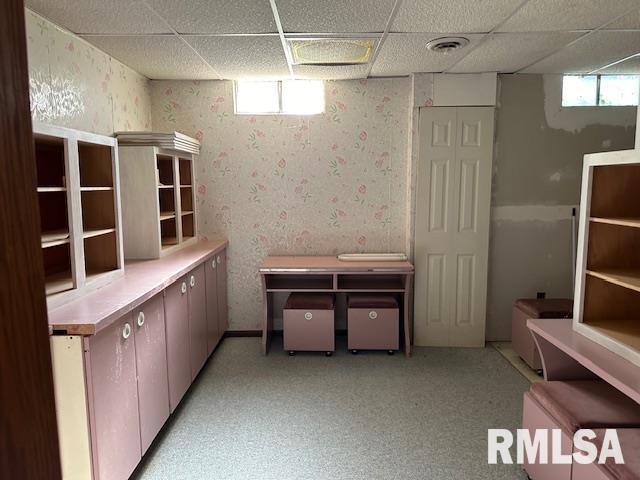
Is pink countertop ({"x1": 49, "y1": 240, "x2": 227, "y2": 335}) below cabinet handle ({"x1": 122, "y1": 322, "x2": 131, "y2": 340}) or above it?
above

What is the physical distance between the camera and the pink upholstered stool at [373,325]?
3635 mm

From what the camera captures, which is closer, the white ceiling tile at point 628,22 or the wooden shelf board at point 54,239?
the wooden shelf board at point 54,239

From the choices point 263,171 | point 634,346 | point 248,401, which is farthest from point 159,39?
point 634,346

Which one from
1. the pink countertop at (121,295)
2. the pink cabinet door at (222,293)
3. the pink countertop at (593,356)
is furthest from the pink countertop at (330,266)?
the pink countertop at (593,356)

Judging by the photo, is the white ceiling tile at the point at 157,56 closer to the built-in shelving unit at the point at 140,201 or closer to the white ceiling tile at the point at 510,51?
the built-in shelving unit at the point at 140,201

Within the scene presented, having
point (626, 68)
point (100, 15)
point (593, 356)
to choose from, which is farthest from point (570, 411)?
point (626, 68)

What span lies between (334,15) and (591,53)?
6.56 feet

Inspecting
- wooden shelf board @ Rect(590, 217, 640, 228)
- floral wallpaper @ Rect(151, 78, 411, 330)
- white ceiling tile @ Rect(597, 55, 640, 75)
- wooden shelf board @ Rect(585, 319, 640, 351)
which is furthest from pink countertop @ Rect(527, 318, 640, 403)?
white ceiling tile @ Rect(597, 55, 640, 75)

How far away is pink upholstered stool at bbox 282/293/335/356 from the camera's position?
3613 millimetres

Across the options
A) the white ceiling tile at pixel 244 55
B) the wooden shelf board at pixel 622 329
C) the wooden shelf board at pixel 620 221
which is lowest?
the wooden shelf board at pixel 622 329

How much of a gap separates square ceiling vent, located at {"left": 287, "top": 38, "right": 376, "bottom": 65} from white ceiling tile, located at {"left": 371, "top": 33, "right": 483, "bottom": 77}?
129mm

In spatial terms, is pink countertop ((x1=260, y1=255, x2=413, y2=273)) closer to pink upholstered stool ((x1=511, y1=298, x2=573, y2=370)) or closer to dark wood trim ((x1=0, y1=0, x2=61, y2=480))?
pink upholstered stool ((x1=511, y1=298, x2=573, y2=370))

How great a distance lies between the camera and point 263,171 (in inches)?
156

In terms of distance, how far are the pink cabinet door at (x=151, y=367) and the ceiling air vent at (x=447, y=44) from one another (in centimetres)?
230
